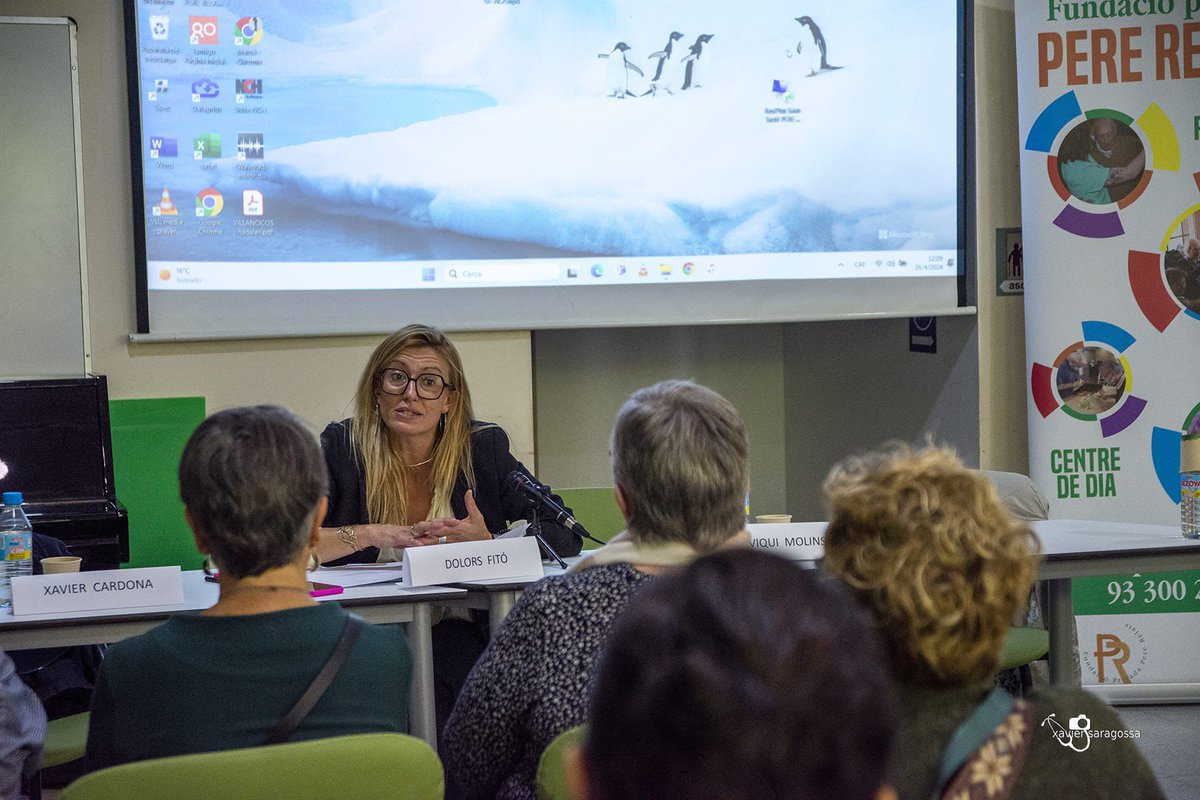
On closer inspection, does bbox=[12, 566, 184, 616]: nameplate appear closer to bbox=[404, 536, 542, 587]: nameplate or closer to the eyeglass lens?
bbox=[404, 536, 542, 587]: nameplate

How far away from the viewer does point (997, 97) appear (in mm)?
4516

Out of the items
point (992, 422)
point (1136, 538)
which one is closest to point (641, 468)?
point (1136, 538)

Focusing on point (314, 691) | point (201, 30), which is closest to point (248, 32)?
point (201, 30)

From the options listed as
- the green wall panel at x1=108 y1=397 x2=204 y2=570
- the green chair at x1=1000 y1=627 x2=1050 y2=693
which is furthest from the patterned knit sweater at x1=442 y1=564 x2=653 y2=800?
the green wall panel at x1=108 y1=397 x2=204 y2=570

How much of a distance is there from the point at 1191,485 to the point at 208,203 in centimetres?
299

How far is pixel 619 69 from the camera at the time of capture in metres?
4.25

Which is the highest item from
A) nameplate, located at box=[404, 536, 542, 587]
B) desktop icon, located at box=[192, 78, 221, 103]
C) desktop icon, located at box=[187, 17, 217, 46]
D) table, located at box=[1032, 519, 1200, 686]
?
desktop icon, located at box=[187, 17, 217, 46]

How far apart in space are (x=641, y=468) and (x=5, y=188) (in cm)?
283

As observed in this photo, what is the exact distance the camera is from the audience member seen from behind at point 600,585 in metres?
1.66

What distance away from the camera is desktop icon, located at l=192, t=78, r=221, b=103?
12.7 ft

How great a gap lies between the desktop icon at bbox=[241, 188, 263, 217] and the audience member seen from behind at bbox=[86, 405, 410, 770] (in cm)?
247

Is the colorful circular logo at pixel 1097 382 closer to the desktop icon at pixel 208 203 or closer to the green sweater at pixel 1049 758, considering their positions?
the desktop icon at pixel 208 203

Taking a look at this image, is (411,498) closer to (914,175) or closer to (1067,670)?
(1067,670)

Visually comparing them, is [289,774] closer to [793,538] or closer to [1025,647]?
[793,538]
